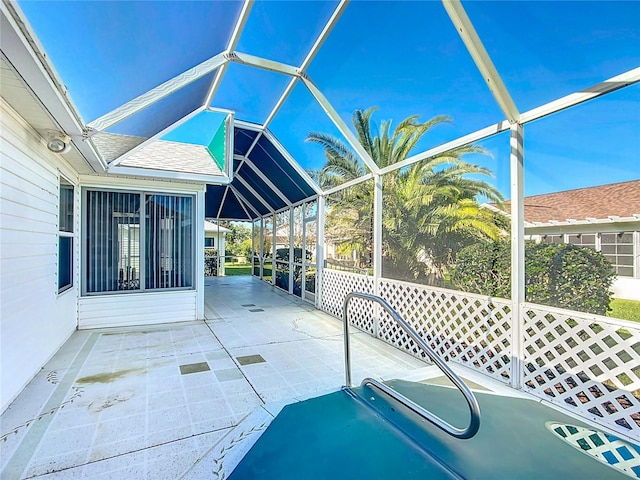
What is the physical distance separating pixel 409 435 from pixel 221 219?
13.8 m

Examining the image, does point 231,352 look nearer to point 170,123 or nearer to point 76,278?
point 76,278

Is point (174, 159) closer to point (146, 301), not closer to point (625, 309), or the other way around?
point (146, 301)

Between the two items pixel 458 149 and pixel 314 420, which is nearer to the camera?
pixel 314 420

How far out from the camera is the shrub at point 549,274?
294cm

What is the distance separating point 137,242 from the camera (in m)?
6.18

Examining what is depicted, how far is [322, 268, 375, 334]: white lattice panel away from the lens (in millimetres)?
5900

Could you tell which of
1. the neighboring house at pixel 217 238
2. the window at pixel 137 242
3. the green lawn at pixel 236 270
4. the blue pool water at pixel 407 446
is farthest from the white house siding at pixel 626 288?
the green lawn at pixel 236 270

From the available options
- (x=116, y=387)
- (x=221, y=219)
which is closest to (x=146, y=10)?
(x=116, y=387)

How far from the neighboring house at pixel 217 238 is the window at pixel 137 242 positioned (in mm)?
7920

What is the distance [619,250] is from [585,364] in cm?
103

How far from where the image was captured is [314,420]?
2.64 meters

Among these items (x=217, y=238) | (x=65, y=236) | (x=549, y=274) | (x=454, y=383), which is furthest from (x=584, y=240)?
(x=217, y=238)

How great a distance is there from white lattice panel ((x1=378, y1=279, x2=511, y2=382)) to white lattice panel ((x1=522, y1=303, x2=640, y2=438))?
0.29 meters

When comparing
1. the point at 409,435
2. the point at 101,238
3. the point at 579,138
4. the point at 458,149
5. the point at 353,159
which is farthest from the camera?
the point at 353,159
